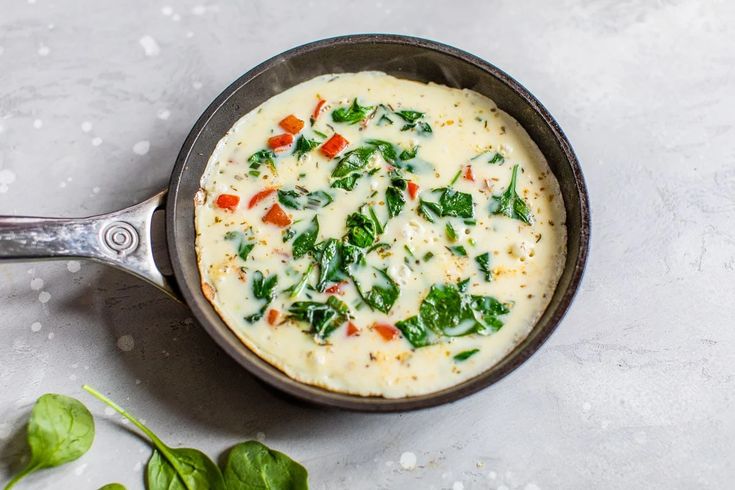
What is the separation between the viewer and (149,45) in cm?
461

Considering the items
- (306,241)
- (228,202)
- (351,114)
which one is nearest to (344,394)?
(306,241)

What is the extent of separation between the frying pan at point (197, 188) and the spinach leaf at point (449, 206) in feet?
1.58

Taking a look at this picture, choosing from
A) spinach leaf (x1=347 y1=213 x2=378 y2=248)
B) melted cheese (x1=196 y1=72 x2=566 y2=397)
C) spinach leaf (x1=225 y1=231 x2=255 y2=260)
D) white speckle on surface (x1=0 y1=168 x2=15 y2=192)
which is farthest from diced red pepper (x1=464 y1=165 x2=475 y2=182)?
white speckle on surface (x1=0 y1=168 x2=15 y2=192)

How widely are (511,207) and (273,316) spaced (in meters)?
1.22

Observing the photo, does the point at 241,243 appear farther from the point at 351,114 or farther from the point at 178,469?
the point at 178,469

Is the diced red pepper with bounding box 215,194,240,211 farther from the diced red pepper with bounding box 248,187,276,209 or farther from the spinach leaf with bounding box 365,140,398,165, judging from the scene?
the spinach leaf with bounding box 365,140,398,165

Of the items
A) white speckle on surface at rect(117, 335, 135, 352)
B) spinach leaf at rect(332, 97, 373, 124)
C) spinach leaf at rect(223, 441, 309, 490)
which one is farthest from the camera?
spinach leaf at rect(332, 97, 373, 124)

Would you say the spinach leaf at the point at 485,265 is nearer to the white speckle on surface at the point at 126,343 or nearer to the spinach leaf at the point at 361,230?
the spinach leaf at the point at 361,230

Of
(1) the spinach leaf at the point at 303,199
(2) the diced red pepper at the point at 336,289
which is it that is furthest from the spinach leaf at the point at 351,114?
(2) the diced red pepper at the point at 336,289

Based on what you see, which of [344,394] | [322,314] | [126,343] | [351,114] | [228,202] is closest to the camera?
[344,394]

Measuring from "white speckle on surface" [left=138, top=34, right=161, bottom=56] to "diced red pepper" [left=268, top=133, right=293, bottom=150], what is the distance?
1.10 meters

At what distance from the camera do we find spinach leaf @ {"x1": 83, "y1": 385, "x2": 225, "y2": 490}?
3594mm

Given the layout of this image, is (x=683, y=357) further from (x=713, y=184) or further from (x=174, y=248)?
(x=174, y=248)

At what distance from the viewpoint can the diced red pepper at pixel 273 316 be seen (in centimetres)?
359
